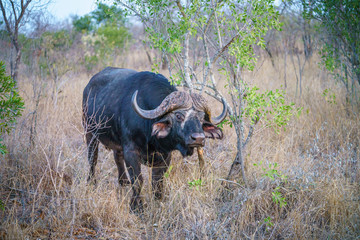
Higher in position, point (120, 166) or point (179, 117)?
point (179, 117)

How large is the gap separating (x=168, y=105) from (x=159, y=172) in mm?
1114

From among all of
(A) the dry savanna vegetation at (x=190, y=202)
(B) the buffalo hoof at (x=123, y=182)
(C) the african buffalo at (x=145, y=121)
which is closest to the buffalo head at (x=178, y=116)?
(C) the african buffalo at (x=145, y=121)

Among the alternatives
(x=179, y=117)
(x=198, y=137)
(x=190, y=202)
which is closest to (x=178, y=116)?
(x=179, y=117)

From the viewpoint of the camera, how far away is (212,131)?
3535mm

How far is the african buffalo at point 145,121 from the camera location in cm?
→ 332

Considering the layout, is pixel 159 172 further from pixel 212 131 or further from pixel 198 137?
pixel 198 137

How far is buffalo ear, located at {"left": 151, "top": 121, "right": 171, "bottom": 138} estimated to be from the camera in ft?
10.8

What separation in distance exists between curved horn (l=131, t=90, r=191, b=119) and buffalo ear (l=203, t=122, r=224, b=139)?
372 millimetres

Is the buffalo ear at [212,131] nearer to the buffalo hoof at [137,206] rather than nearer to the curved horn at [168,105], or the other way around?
the curved horn at [168,105]

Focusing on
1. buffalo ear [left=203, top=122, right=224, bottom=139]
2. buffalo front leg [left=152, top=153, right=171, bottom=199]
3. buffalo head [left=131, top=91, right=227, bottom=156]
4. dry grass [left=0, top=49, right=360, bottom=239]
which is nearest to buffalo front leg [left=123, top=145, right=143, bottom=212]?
dry grass [left=0, top=49, right=360, bottom=239]

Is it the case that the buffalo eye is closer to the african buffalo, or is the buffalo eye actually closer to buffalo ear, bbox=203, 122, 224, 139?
the african buffalo

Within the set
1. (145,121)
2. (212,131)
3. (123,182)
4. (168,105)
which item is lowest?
(123,182)

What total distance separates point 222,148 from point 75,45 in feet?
31.4

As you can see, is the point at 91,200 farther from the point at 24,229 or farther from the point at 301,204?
the point at 301,204
